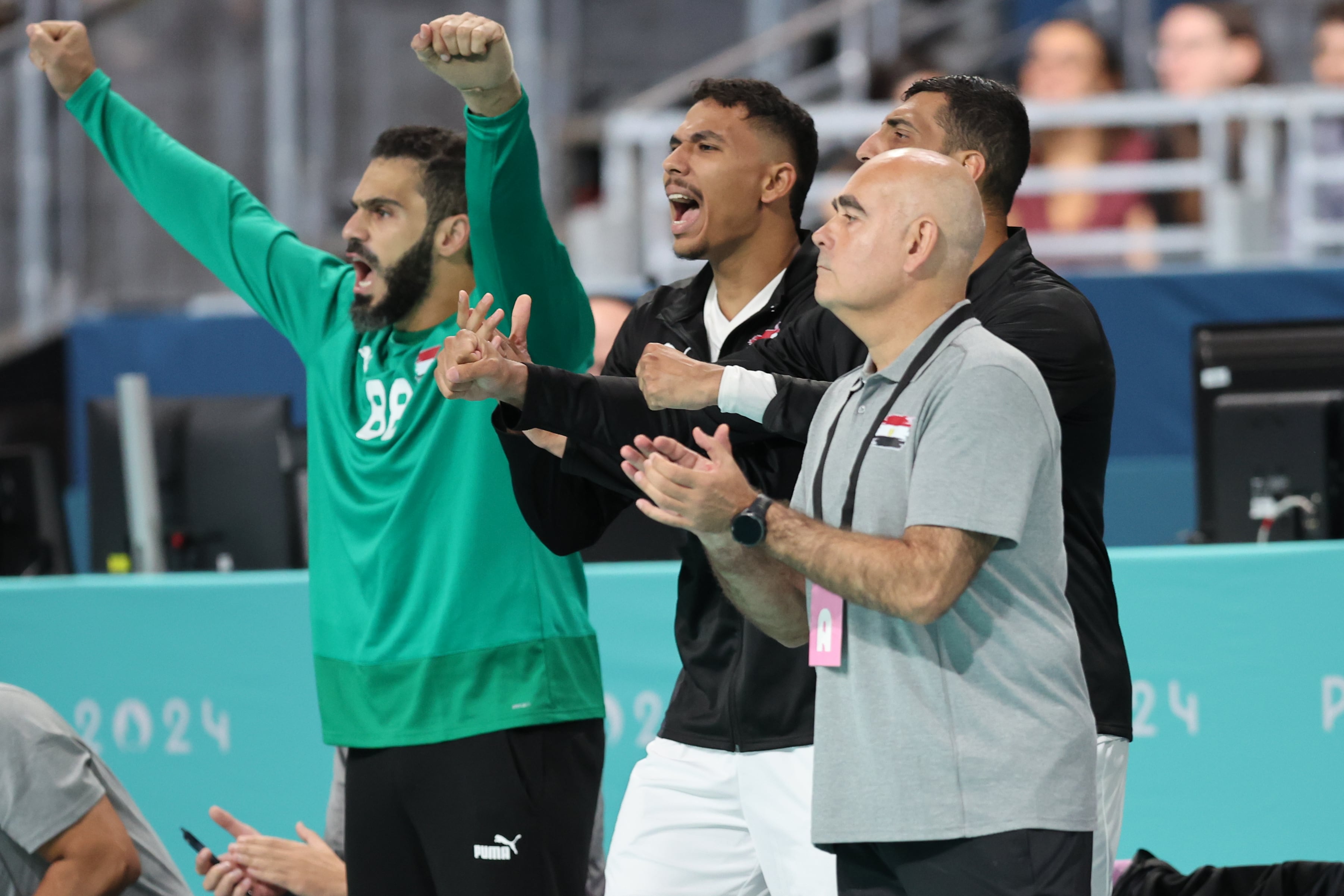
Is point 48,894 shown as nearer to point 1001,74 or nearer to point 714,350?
point 714,350

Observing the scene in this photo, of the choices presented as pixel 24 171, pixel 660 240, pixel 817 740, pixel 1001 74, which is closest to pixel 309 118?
pixel 24 171

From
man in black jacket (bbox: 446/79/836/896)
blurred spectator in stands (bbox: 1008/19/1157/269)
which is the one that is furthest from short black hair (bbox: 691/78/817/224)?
blurred spectator in stands (bbox: 1008/19/1157/269)

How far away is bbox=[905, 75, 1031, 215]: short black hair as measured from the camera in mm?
2840

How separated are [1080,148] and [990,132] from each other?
5048 millimetres

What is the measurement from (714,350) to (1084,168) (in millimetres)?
5034

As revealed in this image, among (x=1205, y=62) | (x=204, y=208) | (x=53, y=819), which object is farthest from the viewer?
(x=1205, y=62)

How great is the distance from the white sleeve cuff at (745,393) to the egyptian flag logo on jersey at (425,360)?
0.70 metres

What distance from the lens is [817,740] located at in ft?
7.19

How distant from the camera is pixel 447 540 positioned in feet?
9.62

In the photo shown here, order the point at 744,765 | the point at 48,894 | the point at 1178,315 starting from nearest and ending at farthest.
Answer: the point at 744,765 < the point at 48,894 < the point at 1178,315

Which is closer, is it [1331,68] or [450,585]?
[450,585]

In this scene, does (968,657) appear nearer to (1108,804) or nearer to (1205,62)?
(1108,804)

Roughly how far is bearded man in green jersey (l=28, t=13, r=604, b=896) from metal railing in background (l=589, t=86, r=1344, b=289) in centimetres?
390

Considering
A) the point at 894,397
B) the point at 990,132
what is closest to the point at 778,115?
the point at 990,132
